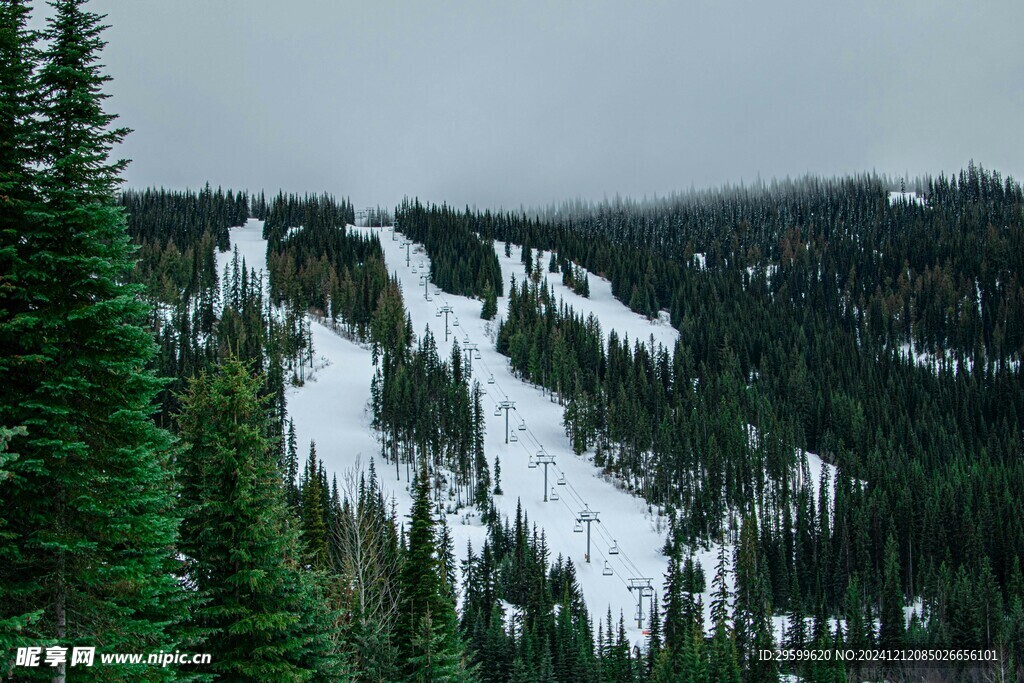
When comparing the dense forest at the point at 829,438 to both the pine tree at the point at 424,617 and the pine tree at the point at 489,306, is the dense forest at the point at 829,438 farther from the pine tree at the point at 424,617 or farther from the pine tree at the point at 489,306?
the pine tree at the point at 424,617

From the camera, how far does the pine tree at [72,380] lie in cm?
1341

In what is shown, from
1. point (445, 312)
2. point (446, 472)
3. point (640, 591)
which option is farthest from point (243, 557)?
point (445, 312)

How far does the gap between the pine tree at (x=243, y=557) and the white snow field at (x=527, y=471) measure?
216 ft

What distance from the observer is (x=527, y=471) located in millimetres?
117062

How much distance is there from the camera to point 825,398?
150 m

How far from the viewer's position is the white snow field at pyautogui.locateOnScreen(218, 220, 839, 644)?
95938 mm

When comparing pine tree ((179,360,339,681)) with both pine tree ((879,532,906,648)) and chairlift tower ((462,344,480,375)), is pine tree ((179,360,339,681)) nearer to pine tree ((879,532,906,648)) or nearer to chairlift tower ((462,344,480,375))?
pine tree ((879,532,906,648))

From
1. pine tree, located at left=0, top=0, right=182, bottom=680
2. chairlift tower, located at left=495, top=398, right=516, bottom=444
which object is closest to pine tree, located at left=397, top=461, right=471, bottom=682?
pine tree, located at left=0, top=0, right=182, bottom=680

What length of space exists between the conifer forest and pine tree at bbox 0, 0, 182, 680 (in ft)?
0.20

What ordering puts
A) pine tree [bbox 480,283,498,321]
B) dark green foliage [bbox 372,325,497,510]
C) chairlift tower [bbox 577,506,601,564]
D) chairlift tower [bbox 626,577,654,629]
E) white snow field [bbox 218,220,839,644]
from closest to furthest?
chairlift tower [bbox 626,577,654,629], chairlift tower [bbox 577,506,601,564], white snow field [bbox 218,220,839,644], dark green foliage [bbox 372,325,497,510], pine tree [bbox 480,283,498,321]

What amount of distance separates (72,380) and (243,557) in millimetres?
5563

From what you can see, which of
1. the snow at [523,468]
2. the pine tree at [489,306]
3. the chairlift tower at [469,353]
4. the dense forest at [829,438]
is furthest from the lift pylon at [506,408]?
the pine tree at [489,306]

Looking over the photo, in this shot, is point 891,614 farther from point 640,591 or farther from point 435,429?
point 435,429

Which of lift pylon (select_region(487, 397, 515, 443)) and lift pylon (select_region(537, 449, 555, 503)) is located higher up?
lift pylon (select_region(487, 397, 515, 443))
